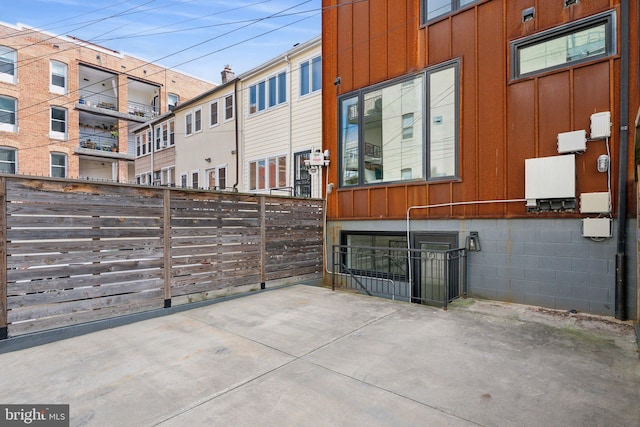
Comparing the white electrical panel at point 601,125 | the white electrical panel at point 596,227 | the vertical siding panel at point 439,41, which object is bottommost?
the white electrical panel at point 596,227

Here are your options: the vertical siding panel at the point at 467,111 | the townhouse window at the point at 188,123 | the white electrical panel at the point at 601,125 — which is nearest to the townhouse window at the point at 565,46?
the vertical siding panel at the point at 467,111

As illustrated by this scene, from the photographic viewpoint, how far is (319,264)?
23.0 ft

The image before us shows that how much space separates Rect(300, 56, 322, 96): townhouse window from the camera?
8.72 metres

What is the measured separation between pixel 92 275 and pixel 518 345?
4.79 meters

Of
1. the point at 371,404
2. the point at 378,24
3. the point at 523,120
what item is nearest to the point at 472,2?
the point at 378,24

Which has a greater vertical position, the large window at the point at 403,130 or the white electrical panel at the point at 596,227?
the large window at the point at 403,130

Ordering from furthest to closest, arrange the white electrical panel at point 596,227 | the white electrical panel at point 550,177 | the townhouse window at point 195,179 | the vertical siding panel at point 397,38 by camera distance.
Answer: the townhouse window at point 195,179
the vertical siding panel at point 397,38
the white electrical panel at point 550,177
the white electrical panel at point 596,227

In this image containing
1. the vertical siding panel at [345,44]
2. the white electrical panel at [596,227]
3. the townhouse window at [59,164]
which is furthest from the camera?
the townhouse window at [59,164]

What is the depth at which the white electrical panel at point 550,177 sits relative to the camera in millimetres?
4211

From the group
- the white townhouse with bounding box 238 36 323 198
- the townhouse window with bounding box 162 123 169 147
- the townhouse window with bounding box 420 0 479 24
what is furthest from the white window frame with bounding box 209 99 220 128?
the townhouse window with bounding box 420 0 479 24

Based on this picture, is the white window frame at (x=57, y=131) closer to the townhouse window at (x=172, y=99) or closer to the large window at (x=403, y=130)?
the townhouse window at (x=172, y=99)

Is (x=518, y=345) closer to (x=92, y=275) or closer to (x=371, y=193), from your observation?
(x=371, y=193)

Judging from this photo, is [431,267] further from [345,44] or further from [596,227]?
[345,44]

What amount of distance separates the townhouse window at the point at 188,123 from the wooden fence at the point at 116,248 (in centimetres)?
968
